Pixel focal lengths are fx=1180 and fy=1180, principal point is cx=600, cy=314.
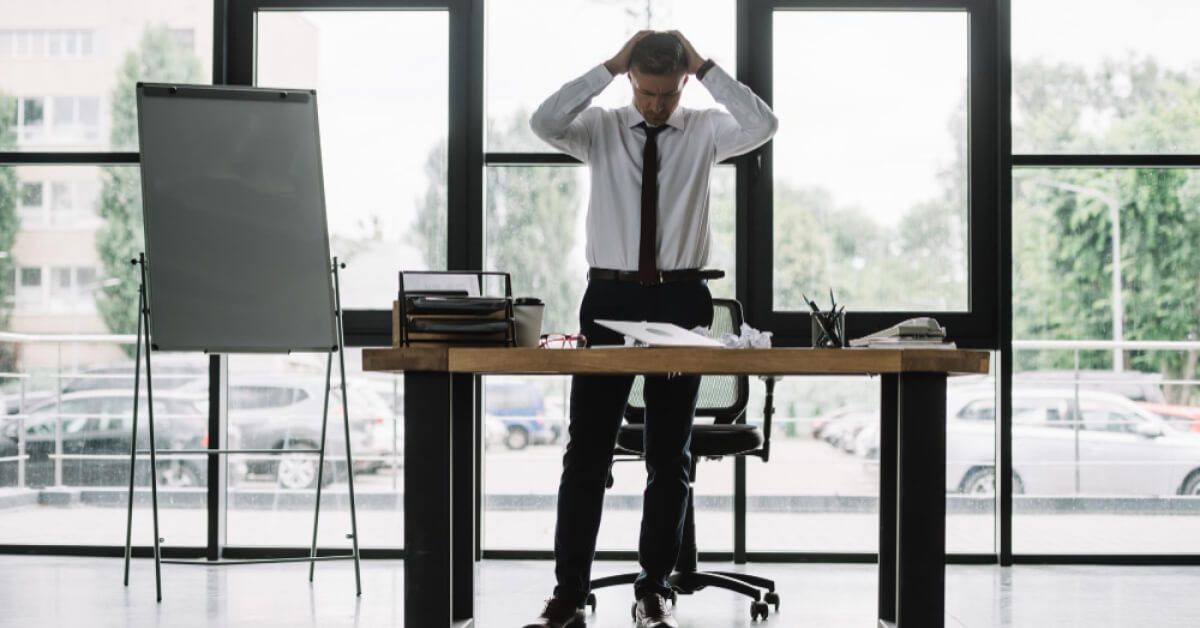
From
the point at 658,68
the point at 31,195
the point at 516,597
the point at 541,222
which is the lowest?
the point at 516,597

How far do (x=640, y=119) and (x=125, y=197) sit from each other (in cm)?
243

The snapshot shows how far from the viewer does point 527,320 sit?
234cm

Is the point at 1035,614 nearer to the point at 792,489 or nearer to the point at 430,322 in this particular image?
the point at 792,489

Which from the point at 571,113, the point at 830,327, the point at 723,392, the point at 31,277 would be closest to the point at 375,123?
the point at 31,277

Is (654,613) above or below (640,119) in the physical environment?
below

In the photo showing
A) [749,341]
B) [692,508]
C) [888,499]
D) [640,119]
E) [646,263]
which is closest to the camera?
[749,341]

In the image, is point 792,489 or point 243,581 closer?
point 243,581

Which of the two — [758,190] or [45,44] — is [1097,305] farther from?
[45,44]

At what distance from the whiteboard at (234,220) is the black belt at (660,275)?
125 centimetres

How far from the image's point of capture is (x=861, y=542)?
4383 mm

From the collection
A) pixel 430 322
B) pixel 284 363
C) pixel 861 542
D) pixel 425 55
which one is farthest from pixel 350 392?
pixel 430 322

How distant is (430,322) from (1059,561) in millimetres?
3022

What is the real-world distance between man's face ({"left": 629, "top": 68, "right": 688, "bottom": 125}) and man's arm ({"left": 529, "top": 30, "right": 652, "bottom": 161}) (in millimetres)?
56

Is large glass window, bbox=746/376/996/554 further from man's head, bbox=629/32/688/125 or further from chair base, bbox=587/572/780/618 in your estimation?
man's head, bbox=629/32/688/125
